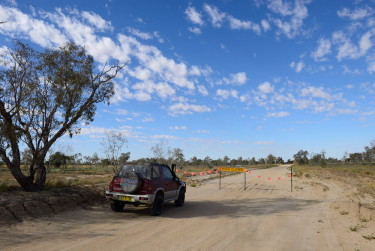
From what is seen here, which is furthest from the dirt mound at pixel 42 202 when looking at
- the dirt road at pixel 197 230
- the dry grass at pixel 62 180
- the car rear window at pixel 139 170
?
the car rear window at pixel 139 170

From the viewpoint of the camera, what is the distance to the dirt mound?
27.8ft

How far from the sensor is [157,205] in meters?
10.3

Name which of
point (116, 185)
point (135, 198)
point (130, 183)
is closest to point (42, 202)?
point (116, 185)

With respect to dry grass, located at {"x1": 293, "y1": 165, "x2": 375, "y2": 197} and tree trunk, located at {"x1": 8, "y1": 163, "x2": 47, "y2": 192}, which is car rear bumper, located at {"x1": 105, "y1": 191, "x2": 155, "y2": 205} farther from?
dry grass, located at {"x1": 293, "y1": 165, "x2": 375, "y2": 197}

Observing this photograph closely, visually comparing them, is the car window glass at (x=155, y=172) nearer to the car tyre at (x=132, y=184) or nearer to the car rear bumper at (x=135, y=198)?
the car tyre at (x=132, y=184)

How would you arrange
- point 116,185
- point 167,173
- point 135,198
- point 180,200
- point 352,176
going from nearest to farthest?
point 135,198
point 116,185
point 167,173
point 180,200
point 352,176

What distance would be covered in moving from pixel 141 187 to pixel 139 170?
818mm

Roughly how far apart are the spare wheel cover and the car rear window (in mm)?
317

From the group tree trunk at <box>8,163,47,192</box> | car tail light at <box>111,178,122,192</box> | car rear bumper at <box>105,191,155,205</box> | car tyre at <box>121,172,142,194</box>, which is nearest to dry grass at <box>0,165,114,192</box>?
tree trunk at <box>8,163,47,192</box>

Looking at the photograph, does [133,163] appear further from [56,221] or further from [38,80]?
[38,80]

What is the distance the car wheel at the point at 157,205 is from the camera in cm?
1011

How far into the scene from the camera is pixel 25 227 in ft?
25.3

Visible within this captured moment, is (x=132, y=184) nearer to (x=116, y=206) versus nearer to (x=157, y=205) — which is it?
(x=157, y=205)

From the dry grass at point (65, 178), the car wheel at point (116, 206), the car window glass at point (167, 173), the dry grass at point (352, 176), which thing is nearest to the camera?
the car wheel at point (116, 206)
